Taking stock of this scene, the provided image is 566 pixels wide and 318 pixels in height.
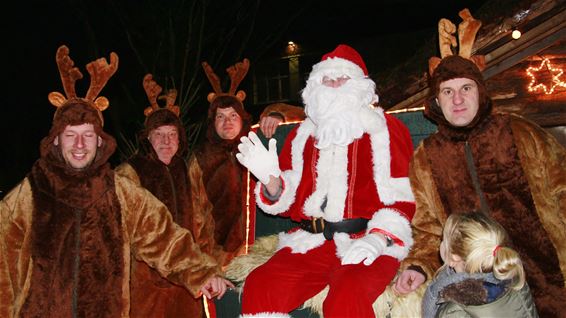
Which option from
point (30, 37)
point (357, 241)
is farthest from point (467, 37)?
point (30, 37)

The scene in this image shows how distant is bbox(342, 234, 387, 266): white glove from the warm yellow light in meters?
2.33

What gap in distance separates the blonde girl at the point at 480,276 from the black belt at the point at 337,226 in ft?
2.88

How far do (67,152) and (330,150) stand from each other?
5.26 ft

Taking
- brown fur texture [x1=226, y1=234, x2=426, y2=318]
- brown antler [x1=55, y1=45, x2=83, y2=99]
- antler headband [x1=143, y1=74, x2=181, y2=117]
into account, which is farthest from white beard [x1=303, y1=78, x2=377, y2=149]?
brown antler [x1=55, y1=45, x2=83, y2=99]

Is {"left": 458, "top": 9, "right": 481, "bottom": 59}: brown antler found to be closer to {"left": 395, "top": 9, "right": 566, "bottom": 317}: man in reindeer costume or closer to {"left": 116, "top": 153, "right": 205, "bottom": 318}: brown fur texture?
{"left": 395, "top": 9, "right": 566, "bottom": 317}: man in reindeer costume

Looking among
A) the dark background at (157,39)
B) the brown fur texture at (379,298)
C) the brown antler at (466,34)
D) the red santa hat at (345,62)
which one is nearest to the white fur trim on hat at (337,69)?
the red santa hat at (345,62)

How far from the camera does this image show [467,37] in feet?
10.3

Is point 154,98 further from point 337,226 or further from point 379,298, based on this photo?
point 379,298

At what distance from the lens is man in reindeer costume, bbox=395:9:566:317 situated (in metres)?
2.95

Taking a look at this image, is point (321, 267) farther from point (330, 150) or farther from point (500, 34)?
point (500, 34)

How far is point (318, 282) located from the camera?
3.10 meters

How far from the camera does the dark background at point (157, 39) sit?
919 cm

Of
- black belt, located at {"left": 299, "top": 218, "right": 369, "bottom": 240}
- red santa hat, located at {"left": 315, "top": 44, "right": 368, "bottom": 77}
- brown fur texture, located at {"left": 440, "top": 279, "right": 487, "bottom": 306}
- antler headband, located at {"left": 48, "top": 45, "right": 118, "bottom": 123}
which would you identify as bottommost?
brown fur texture, located at {"left": 440, "top": 279, "right": 487, "bottom": 306}

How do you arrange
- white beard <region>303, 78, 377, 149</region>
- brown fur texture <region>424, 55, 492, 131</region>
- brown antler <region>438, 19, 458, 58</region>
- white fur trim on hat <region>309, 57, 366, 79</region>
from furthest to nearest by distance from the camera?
white fur trim on hat <region>309, 57, 366, 79</region>
white beard <region>303, 78, 377, 149</region>
brown antler <region>438, 19, 458, 58</region>
brown fur texture <region>424, 55, 492, 131</region>
